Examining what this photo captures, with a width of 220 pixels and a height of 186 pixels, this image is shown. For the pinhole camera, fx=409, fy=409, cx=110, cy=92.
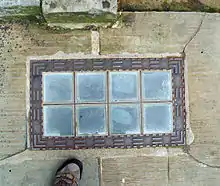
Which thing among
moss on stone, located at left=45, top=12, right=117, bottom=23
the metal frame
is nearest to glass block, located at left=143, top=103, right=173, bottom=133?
the metal frame

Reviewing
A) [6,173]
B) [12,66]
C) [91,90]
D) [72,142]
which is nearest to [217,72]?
[91,90]

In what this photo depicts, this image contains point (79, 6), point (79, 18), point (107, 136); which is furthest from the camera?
point (107, 136)

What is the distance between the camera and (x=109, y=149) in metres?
3.23

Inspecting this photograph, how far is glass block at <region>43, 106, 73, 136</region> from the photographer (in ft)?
10.6

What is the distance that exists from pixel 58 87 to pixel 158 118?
2.73ft

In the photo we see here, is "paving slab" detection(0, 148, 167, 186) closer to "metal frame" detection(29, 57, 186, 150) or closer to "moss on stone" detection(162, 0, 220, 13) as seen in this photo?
"metal frame" detection(29, 57, 186, 150)

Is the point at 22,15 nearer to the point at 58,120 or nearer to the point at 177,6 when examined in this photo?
the point at 58,120

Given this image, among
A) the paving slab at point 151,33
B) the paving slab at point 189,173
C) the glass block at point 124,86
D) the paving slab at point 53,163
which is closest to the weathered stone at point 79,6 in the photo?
the paving slab at point 151,33

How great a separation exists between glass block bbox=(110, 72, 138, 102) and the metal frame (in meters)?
0.06

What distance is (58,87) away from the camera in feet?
10.6

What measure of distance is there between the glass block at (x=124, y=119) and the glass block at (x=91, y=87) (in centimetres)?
14

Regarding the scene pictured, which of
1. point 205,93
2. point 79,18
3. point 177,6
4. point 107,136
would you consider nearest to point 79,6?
point 79,18

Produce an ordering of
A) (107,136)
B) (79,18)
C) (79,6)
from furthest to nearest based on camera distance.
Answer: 1. (107,136)
2. (79,18)
3. (79,6)

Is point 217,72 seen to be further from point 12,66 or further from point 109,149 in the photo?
point 12,66
